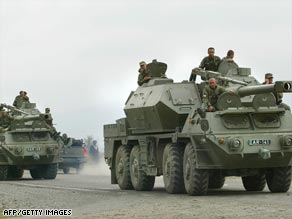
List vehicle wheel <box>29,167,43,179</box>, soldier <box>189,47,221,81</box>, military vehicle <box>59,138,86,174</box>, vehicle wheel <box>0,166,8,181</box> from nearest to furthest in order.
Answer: soldier <box>189,47,221,81</box>, vehicle wheel <box>0,166,8,181</box>, vehicle wheel <box>29,167,43,179</box>, military vehicle <box>59,138,86,174</box>

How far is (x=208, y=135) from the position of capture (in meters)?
21.1

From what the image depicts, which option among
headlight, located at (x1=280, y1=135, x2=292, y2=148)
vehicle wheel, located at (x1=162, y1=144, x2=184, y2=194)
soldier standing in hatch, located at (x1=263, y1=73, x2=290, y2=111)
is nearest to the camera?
headlight, located at (x1=280, y1=135, x2=292, y2=148)

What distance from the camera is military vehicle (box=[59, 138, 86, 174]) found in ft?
155

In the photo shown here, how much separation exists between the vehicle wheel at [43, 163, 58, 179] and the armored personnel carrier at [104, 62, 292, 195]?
1107cm

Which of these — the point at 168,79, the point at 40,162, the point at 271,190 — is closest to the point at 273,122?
the point at 271,190

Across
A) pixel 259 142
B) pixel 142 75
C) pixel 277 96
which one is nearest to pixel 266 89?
pixel 259 142

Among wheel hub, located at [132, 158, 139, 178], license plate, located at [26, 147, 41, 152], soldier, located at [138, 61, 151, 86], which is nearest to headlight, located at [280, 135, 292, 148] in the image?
wheel hub, located at [132, 158, 139, 178]

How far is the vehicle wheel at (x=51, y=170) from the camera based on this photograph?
1443 inches

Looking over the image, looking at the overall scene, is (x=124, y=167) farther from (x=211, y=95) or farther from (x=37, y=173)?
(x=37, y=173)

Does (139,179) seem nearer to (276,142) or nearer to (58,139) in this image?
(276,142)

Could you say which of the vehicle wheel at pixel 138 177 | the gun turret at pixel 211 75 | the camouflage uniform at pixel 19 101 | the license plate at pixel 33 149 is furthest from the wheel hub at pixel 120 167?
the camouflage uniform at pixel 19 101

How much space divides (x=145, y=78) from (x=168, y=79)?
1.20 meters

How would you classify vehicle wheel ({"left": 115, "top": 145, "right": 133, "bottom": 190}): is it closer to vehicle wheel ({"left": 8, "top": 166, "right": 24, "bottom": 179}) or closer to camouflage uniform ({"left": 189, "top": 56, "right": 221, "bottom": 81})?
camouflage uniform ({"left": 189, "top": 56, "right": 221, "bottom": 81})

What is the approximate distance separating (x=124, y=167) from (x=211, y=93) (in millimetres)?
5351
